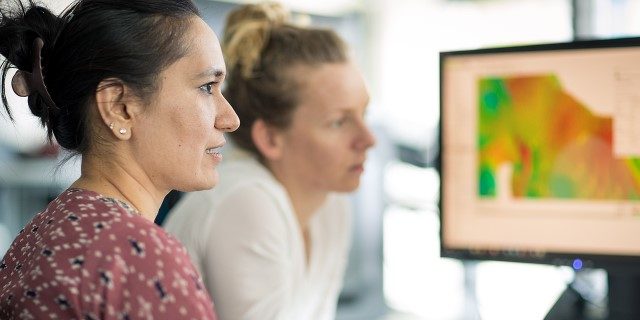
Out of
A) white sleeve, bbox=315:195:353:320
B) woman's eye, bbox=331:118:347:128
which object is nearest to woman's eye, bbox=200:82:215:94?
woman's eye, bbox=331:118:347:128

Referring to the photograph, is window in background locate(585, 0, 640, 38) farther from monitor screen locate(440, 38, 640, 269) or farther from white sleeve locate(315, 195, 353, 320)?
white sleeve locate(315, 195, 353, 320)

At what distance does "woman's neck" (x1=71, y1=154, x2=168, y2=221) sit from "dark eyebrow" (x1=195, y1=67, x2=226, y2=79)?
0.45 ft

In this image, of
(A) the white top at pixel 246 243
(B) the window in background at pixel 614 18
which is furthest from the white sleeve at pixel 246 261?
(B) the window in background at pixel 614 18

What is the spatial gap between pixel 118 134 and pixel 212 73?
14 cm

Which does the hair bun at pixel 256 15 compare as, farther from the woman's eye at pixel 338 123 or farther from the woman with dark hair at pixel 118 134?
the woman with dark hair at pixel 118 134

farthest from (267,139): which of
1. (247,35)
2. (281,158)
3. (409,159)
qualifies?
(409,159)

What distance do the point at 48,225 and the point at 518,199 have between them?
817 mm

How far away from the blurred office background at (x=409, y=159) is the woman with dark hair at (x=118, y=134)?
764 millimetres

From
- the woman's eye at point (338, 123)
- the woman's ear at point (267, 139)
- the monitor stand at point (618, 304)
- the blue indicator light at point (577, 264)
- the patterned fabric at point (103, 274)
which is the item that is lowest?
the monitor stand at point (618, 304)

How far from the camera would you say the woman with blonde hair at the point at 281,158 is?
1360 mm

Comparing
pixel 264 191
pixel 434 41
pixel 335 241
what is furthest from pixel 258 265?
pixel 434 41

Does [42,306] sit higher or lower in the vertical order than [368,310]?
higher

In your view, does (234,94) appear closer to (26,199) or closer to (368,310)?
(368,310)

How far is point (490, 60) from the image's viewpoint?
4.48 ft
